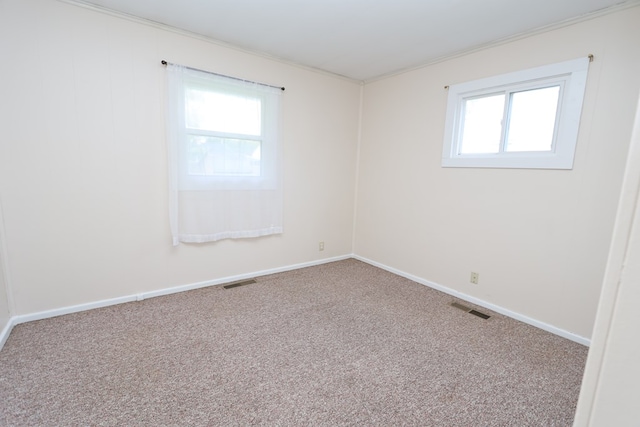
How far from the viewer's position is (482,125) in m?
2.87

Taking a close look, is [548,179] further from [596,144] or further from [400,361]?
[400,361]

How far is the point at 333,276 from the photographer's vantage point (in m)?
3.52

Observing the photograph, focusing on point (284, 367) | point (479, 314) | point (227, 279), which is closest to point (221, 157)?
point (227, 279)

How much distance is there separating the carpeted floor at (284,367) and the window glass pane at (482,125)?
159cm

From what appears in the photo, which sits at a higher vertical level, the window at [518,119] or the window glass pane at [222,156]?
the window at [518,119]

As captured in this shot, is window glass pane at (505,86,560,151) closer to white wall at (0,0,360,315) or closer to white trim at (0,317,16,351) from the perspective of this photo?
white wall at (0,0,360,315)

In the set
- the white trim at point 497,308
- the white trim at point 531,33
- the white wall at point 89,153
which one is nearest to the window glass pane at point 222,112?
the white wall at point 89,153

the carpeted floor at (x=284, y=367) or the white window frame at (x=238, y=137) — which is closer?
the carpeted floor at (x=284, y=367)

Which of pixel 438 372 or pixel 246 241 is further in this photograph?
pixel 246 241

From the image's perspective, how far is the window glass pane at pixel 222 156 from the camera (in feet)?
9.29

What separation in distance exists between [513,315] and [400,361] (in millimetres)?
1379

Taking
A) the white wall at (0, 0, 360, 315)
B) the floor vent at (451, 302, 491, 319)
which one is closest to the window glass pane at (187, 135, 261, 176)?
the white wall at (0, 0, 360, 315)

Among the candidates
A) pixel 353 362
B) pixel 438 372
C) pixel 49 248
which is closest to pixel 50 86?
pixel 49 248

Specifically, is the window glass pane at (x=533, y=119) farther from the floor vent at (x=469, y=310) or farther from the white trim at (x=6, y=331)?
the white trim at (x=6, y=331)
